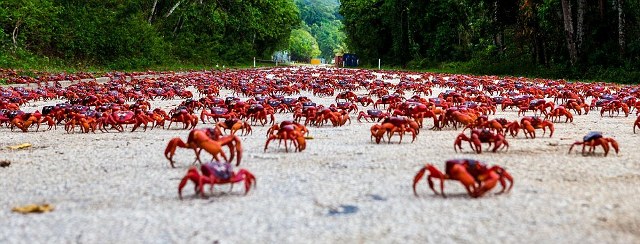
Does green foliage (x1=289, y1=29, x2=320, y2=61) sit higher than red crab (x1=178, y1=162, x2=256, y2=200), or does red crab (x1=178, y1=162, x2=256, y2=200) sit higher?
green foliage (x1=289, y1=29, x2=320, y2=61)

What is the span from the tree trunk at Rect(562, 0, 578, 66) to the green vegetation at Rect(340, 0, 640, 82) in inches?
1.5

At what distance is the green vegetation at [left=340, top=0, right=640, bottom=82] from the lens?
24391 mm

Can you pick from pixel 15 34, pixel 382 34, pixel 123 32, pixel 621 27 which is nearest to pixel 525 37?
pixel 621 27

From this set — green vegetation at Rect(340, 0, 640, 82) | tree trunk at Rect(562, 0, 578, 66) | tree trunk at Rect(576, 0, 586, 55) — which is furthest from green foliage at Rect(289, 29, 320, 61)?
tree trunk at Rect(576, 0, 586, 55)

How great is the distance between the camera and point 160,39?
39.1 m

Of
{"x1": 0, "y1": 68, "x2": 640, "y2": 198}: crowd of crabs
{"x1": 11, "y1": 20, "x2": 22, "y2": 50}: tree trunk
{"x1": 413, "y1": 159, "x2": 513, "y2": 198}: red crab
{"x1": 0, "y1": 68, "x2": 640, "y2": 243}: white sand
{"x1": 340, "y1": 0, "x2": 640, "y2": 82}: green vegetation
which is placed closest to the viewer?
{"x1": 0, "y1": 68, "x2": 640, "y2": 243}: white sand

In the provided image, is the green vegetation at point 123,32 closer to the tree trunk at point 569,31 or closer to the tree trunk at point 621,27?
the tree trunk at point 569,31

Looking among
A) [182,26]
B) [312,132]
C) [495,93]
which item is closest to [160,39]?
[182,26]

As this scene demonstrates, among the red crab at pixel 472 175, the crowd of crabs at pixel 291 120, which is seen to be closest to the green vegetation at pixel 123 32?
the crowd of crabs at pixel 291 120

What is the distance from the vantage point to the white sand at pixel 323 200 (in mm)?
2887

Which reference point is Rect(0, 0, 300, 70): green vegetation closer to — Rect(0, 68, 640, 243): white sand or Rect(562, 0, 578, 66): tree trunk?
Rect(0, 68, 640, 243): white sand

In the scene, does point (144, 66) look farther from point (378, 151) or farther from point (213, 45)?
point (378, 151)

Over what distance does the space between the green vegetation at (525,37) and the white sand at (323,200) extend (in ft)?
64.1

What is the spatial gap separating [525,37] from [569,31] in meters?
5.90
